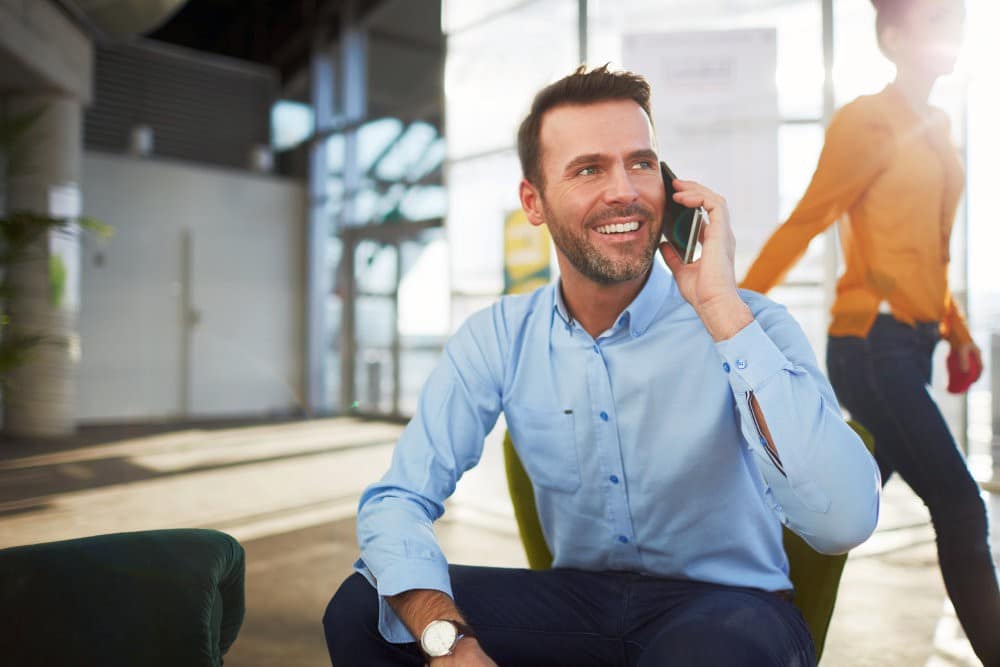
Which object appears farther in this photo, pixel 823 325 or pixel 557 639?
pixel 823 325

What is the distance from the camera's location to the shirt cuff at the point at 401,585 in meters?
1.23

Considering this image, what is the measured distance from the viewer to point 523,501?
167 cm

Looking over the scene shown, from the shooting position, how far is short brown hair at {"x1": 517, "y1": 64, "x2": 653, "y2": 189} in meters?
1.55

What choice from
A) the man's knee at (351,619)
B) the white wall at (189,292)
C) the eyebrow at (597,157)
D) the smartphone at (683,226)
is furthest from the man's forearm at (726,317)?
the white wall at (189,292)

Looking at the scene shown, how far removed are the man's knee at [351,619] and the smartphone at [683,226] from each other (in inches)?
30.5

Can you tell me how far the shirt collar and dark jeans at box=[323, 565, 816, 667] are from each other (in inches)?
17.4

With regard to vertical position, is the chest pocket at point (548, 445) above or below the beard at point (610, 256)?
below

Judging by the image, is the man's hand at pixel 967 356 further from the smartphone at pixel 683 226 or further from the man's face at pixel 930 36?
the smartphone at pixel 683 226

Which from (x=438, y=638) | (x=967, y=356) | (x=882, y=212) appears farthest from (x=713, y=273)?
(x=967, y=356)

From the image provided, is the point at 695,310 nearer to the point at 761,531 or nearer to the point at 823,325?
the point at 761,531

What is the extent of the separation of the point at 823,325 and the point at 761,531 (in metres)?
4.45

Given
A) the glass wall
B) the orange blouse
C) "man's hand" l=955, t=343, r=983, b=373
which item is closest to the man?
the orange blouse

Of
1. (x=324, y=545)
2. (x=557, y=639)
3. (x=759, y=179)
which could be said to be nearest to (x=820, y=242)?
(x=759, y=179)

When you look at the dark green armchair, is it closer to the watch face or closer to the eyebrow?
the watch face
